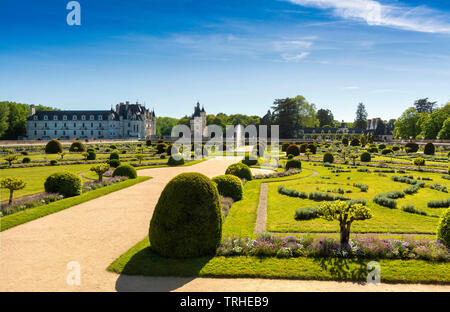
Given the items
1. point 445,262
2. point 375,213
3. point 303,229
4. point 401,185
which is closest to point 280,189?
point 375,213

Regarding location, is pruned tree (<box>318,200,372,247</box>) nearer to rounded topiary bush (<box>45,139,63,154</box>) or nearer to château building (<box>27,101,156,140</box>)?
rounded topiary bush (<box>45,139,63,154</box>)

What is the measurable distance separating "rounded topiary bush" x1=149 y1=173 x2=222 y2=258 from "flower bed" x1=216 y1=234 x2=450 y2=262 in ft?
2.69

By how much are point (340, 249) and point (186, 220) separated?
4850mm

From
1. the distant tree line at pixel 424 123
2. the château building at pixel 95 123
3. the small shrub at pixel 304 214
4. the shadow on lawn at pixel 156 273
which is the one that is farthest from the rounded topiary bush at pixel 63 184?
the château building at pixel 95 123

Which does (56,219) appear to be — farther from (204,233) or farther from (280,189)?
(280,189)

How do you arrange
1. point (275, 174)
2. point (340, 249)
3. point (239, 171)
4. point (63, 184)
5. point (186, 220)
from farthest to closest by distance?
point (275, 174) → point (239, 171) → point (63, 184) → point (340, 249) → point (186, 220)

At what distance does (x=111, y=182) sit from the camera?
21.2m

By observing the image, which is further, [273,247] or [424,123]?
[424,123]

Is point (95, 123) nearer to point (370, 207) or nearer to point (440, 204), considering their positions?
point (370, 207)

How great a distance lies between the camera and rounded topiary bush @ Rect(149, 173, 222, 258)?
8.16 metres

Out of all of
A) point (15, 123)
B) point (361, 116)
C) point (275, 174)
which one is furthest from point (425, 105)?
point (15, 123)

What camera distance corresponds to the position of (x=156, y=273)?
302 inches

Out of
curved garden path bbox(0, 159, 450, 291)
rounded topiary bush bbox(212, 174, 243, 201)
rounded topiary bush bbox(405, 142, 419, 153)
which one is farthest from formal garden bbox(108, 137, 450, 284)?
rounded topiary bush bbox(405, 142, 419, 153)
